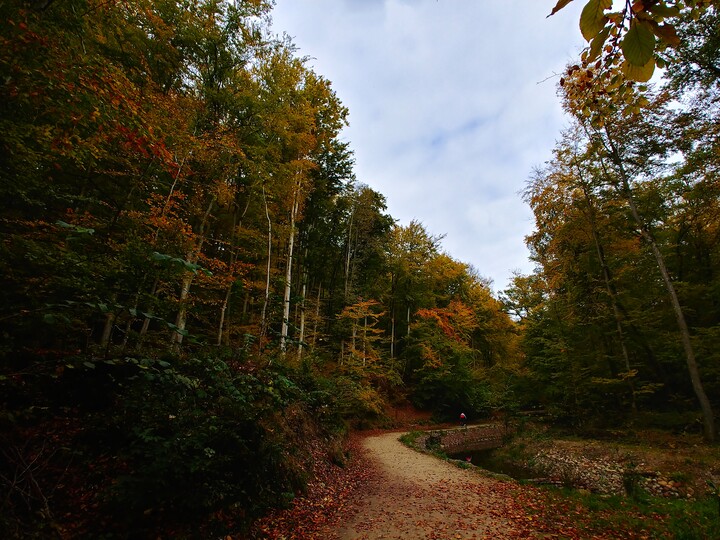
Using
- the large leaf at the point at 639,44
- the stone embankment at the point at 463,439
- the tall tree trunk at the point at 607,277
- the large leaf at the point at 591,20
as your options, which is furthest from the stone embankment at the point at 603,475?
the large leaf at the point at 591,20

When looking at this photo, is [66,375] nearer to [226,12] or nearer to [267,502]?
[267,502]

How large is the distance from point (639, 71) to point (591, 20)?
307 millimetres

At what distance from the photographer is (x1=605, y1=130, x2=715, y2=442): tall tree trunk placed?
26.1 ft

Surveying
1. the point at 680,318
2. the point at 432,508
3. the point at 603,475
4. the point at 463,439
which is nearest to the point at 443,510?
the point at 432,508

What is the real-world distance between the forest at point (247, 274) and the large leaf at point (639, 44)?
0.01m

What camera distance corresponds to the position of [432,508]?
4.68 m

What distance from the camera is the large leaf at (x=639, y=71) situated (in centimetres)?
103

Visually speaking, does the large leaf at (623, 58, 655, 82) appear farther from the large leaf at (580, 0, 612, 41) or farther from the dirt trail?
the dirt trail

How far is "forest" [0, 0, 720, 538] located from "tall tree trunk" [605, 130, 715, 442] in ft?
0.28

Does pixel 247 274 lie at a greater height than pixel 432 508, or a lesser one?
greater

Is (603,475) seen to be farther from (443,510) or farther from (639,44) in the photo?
(639,44)

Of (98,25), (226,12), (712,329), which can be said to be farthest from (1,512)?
(712,329)

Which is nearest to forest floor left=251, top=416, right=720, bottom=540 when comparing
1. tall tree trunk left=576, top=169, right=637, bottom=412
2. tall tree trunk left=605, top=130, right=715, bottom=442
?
tall tree trunk left=605, top=130, right=715, bottom=442

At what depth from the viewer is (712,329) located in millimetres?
8609
